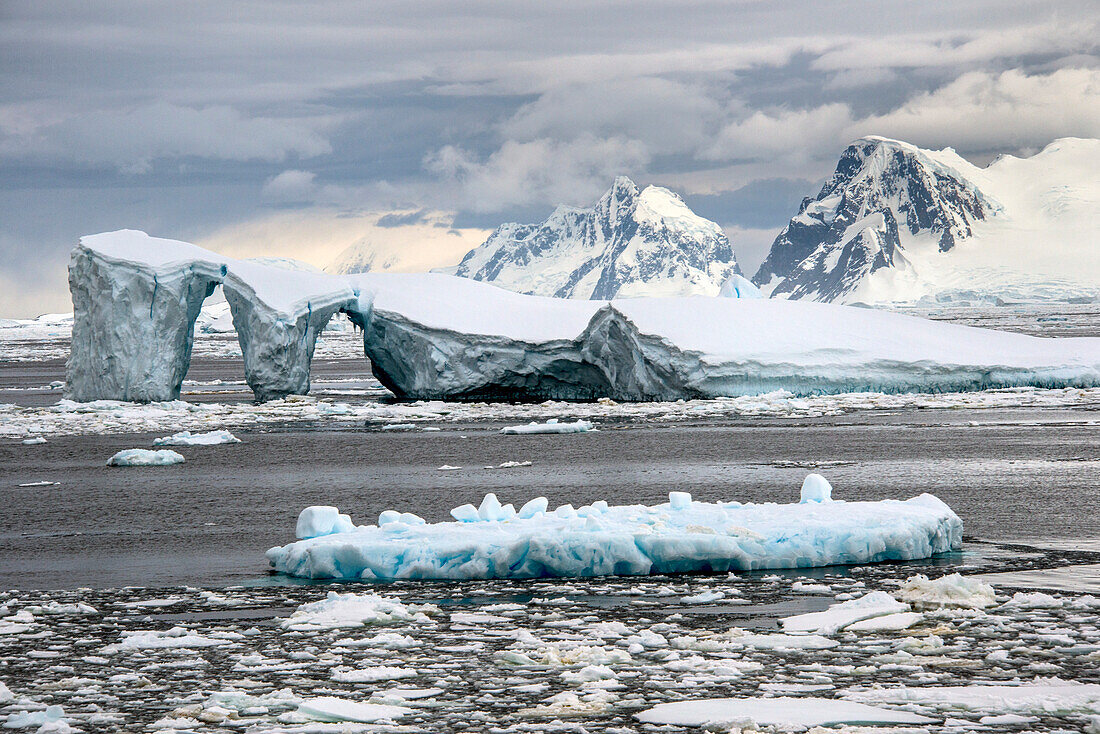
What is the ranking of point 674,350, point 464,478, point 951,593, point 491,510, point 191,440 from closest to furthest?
point 951,593
point 491,510
point 464,478
point 191,440
point 674,350

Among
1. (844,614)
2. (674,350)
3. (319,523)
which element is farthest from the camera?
(674,350)

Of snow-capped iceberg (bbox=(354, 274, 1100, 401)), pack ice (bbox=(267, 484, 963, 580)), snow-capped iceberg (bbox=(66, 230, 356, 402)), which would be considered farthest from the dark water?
snow-capped iceberg (bbox=(66, 230, 356, 402))

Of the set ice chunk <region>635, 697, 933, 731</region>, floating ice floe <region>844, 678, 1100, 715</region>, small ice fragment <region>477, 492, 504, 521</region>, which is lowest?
ice chunk <region>635, 697, 933, 731</region>

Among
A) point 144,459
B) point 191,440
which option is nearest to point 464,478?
point 144,459

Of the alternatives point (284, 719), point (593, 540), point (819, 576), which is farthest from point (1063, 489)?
point (284, 719)

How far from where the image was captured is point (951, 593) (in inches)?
310

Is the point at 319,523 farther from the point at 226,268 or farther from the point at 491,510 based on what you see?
the point at 226,268

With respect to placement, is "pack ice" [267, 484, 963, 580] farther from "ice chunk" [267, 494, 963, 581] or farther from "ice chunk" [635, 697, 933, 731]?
"ice chunk" [635, 697, 933, 731]

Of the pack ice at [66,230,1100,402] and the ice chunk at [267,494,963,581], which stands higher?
the pack ice at [66,230,1100,402]

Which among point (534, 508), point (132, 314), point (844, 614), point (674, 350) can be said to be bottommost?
point (844, 614)

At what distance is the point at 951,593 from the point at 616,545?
258 centimetres

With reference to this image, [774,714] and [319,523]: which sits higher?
[319,523]

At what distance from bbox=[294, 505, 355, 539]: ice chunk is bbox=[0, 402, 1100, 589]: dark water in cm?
49

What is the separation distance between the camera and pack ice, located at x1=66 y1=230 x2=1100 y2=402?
2811cm
